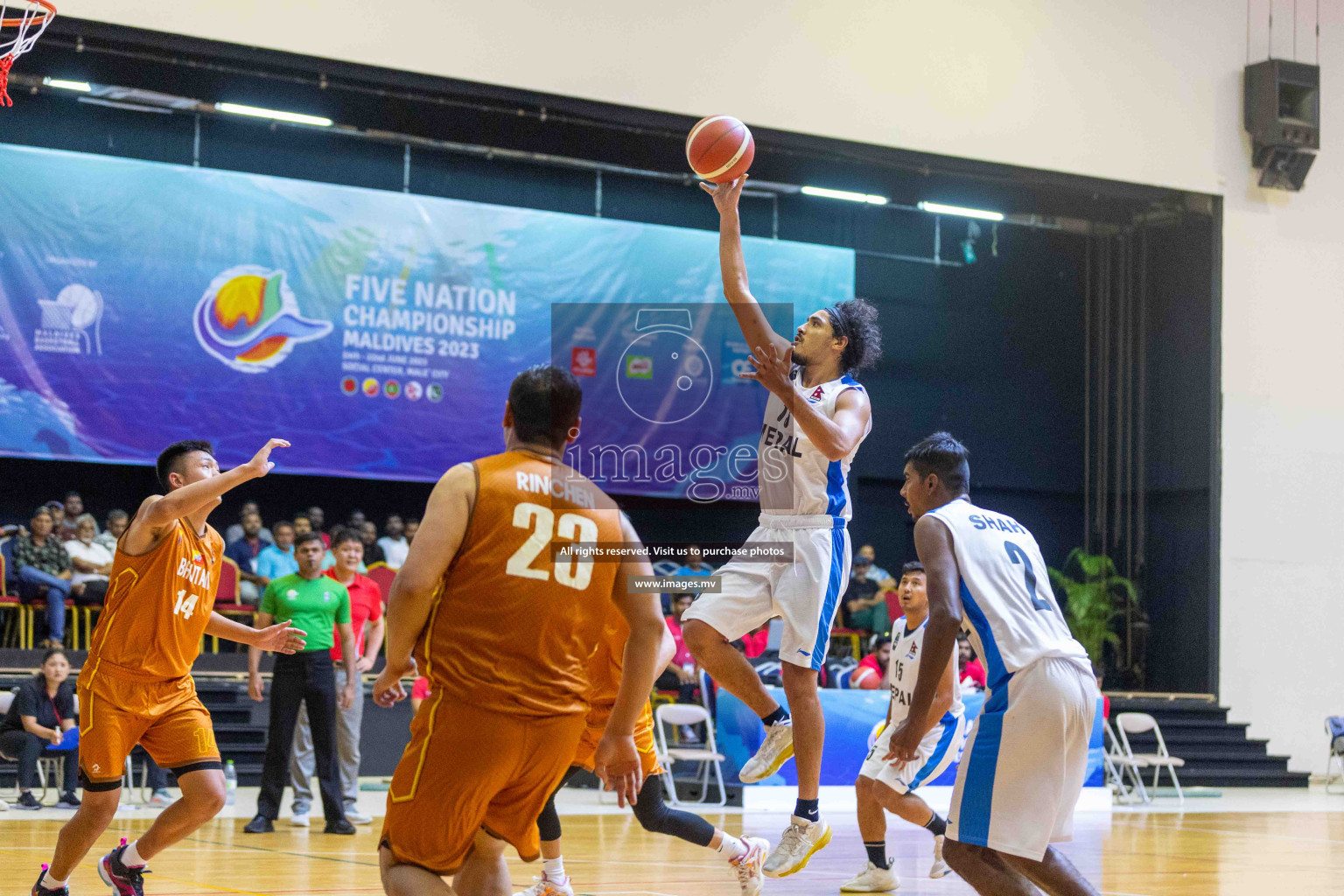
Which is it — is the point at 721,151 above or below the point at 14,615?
above

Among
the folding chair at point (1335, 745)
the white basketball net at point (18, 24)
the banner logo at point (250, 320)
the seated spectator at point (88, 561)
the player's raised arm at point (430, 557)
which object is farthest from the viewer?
the folding chair at point (1335, 745)

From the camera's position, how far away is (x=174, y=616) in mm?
5230

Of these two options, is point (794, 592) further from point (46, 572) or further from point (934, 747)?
point (46, 572)

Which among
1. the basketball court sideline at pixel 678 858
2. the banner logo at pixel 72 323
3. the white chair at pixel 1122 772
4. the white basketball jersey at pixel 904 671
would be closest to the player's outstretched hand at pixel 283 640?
the basketball court sideline at pixel 678 858

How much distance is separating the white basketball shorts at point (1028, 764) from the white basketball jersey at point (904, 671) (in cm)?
268

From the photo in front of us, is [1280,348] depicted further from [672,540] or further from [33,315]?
[33,315]

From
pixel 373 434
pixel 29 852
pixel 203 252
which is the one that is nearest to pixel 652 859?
pixel 29 852

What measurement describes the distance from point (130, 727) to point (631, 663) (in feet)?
8.72

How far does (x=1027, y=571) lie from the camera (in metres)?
4.18

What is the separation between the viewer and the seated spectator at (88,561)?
12500mm

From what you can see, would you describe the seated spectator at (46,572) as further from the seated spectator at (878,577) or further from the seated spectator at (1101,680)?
the seated spectator at (1101,680)

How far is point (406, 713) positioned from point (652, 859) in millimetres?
4541

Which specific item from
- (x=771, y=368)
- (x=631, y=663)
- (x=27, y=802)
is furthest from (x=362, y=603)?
(x=631, y=663)

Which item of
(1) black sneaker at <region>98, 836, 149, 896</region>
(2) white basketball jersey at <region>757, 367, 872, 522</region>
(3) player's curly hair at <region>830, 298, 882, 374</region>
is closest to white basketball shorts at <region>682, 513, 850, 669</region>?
(2) white basketball jersey at <region>757, 367, 872, 522</region>
